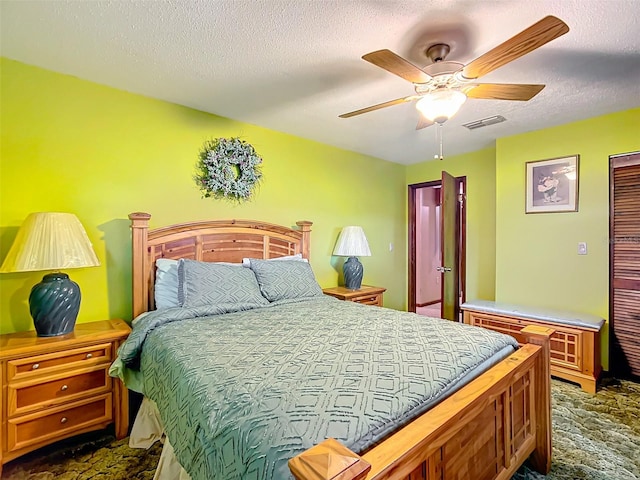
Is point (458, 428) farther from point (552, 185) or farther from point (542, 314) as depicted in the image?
point (552, 185)

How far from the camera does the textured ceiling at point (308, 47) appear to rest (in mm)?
1600

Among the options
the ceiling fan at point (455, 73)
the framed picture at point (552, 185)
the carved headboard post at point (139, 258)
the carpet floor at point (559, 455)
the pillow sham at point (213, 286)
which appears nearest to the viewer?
the ceiling fan at point (455, 73)

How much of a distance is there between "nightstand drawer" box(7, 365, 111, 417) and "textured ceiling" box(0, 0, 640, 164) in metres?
1.95

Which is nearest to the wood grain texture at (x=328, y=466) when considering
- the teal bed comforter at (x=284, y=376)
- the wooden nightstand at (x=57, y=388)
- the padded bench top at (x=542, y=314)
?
the teal bed comforter at (x=284, y=376)

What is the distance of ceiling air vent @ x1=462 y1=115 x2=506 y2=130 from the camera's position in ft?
9.78

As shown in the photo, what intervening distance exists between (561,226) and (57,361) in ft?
13.7

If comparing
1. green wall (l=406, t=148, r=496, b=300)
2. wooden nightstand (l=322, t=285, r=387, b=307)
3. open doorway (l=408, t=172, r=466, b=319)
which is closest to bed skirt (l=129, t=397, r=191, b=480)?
wooden nightstand (l=322, t=285, r=387, b=307)

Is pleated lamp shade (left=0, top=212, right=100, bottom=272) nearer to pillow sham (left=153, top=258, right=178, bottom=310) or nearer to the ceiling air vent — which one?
pillow sham (left=153, top=258, right=178, bottom=310)

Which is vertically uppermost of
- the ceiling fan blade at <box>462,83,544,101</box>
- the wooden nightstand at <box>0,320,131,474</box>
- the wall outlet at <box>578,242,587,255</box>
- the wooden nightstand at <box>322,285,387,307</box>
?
the ceiling fan blade at <box>462,83,544,101</box>

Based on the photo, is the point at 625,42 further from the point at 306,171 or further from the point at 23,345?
the point at 23,345

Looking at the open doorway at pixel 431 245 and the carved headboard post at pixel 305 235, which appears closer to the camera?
the carved headboard post at pixel 305 235

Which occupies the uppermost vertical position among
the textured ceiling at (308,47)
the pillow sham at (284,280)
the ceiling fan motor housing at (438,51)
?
the textured ceiling at (308,47)

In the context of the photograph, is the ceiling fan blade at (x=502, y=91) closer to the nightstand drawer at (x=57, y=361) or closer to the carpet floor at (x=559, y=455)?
the carpet floor at (x=559, y=455)

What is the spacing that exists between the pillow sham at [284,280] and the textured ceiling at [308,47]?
137 cm
